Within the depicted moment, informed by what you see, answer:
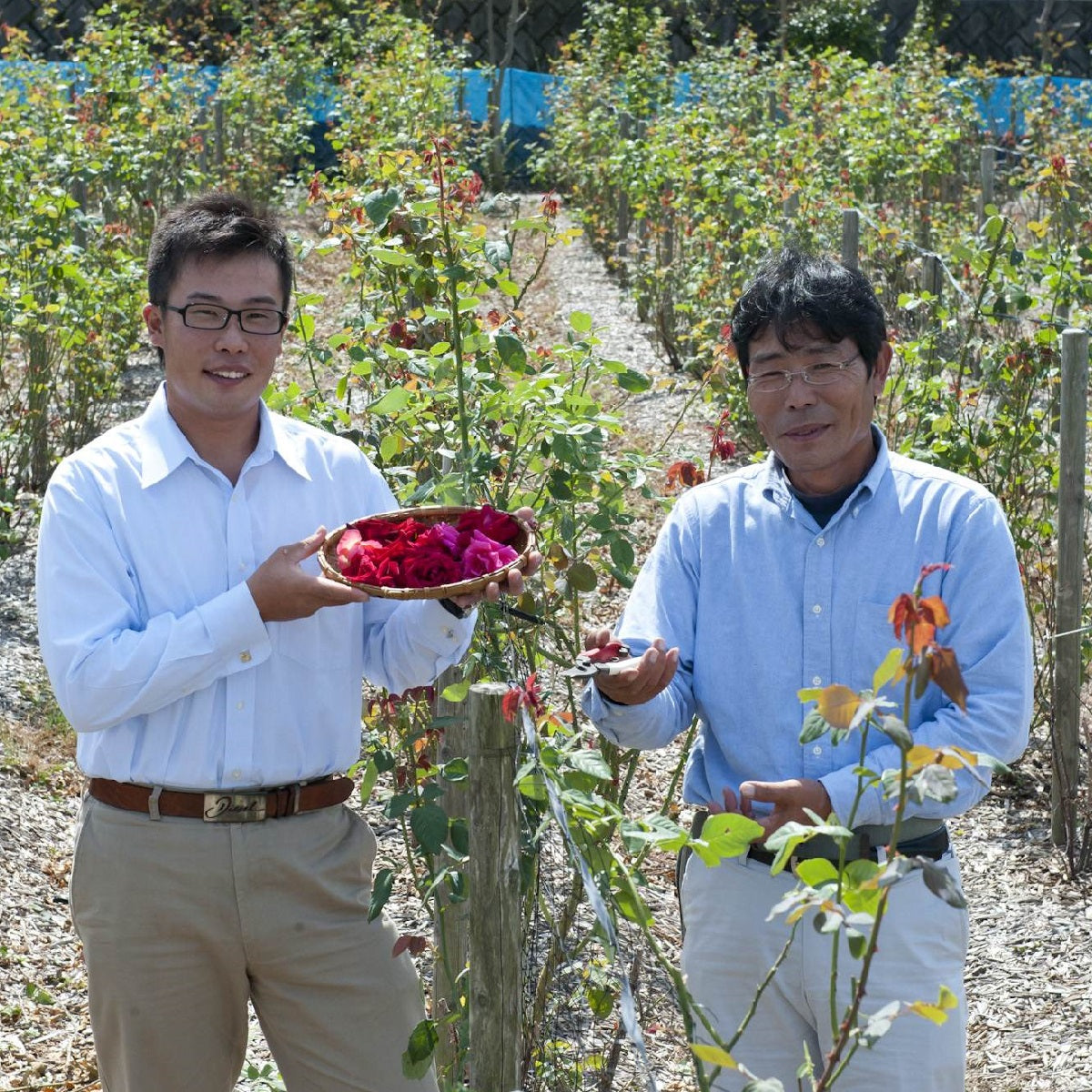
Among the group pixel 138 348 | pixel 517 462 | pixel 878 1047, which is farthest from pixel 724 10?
pixel 878 1047

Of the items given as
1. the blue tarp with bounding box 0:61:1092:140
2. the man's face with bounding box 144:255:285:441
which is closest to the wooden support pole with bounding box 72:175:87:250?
the blue tarp with bounding box 0:61:1092:140

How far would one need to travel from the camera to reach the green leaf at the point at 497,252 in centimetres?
298

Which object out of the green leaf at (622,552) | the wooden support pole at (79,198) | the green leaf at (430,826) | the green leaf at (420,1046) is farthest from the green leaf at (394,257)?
the wooden support pole at (79,198)

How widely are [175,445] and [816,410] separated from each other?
97 cm

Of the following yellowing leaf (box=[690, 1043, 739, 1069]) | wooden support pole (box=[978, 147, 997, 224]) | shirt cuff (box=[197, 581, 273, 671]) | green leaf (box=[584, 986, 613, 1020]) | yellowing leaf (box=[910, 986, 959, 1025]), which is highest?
wooden support pole (box=[978, 147, 997, 224])

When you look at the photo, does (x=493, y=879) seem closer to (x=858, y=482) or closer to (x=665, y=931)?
(x=858, y=482)

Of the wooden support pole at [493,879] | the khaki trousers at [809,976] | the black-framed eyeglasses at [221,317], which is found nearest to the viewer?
the wooden support pole at [493,879]

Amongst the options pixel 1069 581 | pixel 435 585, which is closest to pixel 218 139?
pixel 1069 581

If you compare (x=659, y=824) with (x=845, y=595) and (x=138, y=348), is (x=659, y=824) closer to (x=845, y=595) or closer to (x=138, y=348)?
(x=845, y=595)

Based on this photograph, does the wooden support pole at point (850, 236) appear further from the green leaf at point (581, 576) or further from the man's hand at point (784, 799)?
the man's hand at point (784, 799)

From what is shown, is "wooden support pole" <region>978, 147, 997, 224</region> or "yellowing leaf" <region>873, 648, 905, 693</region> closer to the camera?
"yellowing leaf" <region>873, 648, 905, 693</region>

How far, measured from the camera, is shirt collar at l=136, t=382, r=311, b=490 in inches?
91.5

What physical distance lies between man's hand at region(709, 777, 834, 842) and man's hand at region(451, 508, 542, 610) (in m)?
0.40

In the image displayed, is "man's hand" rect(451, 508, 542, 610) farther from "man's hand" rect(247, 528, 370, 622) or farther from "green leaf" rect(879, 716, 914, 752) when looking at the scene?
"green leaf" rect(879, 716, 914, 752)
